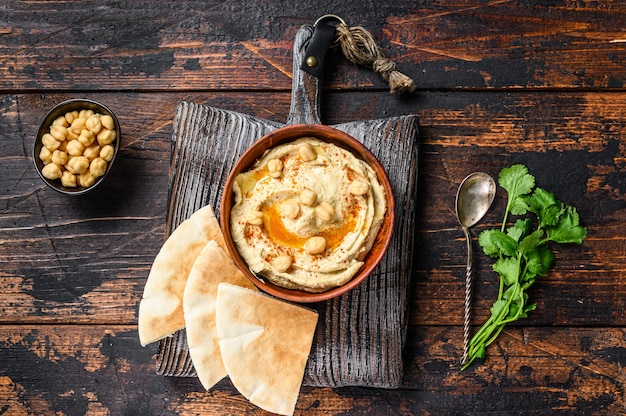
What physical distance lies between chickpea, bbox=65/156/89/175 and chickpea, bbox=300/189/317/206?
32.1 inches

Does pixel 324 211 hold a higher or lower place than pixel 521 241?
higher

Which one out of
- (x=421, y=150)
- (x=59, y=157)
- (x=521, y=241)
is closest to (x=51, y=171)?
(x=59, y=157)

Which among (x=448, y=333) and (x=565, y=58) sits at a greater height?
(x=565, y=58)

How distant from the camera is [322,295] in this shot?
80.1 inches

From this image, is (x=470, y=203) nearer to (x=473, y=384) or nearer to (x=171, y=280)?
(x=473, y=384)

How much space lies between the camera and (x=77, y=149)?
2.24 metres

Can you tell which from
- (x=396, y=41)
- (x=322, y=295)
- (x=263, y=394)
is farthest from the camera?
(x=396, y=41)

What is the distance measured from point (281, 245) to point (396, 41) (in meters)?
0.91

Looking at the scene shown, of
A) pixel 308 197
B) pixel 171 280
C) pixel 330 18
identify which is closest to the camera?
pixel 308 197

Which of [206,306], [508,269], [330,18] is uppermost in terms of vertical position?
[330,18]

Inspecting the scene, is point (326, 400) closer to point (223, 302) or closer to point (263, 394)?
point (263, 394)

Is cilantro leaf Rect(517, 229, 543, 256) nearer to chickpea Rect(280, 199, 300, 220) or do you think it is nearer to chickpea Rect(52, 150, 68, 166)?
chickpea Rect(280, 199, 300, 220)

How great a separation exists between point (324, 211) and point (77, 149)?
922 mm

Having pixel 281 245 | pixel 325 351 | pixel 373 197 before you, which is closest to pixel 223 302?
pixel 281 245
